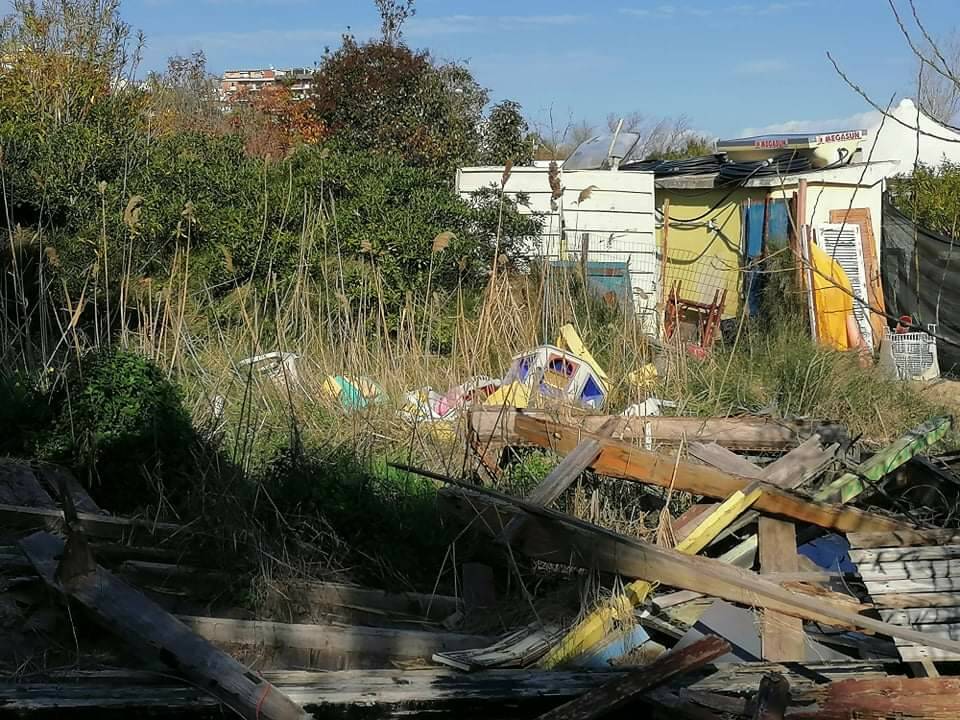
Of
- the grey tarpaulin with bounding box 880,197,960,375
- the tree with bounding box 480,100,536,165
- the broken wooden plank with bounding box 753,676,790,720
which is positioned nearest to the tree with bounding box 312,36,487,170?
the tree with bounding box 480,100,536,165

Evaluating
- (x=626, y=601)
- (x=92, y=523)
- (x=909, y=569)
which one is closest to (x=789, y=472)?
(x=909, y=569)

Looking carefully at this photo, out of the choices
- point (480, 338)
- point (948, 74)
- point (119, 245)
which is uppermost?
point (948, 74)

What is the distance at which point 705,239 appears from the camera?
44.7 ft

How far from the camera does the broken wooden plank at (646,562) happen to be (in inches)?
Answer: 157

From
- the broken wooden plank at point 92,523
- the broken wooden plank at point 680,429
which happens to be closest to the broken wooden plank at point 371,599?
the broken wooden plank at point 92,523

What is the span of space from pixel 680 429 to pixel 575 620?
1832mm

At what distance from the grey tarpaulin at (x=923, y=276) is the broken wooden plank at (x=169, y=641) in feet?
33.1

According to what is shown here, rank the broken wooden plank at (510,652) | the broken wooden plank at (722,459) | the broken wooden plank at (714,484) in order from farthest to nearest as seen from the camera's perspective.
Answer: the broken wooden plank at (722,459)
the broken wooden plank at (714,484)
the broken wooden plank at (510,652)

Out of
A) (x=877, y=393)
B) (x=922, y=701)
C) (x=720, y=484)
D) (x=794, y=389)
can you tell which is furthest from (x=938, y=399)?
(x=922, y=701)

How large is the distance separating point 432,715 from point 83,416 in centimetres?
277

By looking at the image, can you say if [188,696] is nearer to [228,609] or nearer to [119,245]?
[228,609]

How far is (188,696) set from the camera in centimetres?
339

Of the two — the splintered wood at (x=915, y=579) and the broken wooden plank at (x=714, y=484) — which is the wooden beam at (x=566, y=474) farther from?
the splintered wood at (x=915, y=579)

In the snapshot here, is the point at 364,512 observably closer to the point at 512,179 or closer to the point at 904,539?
the point at 904,539
